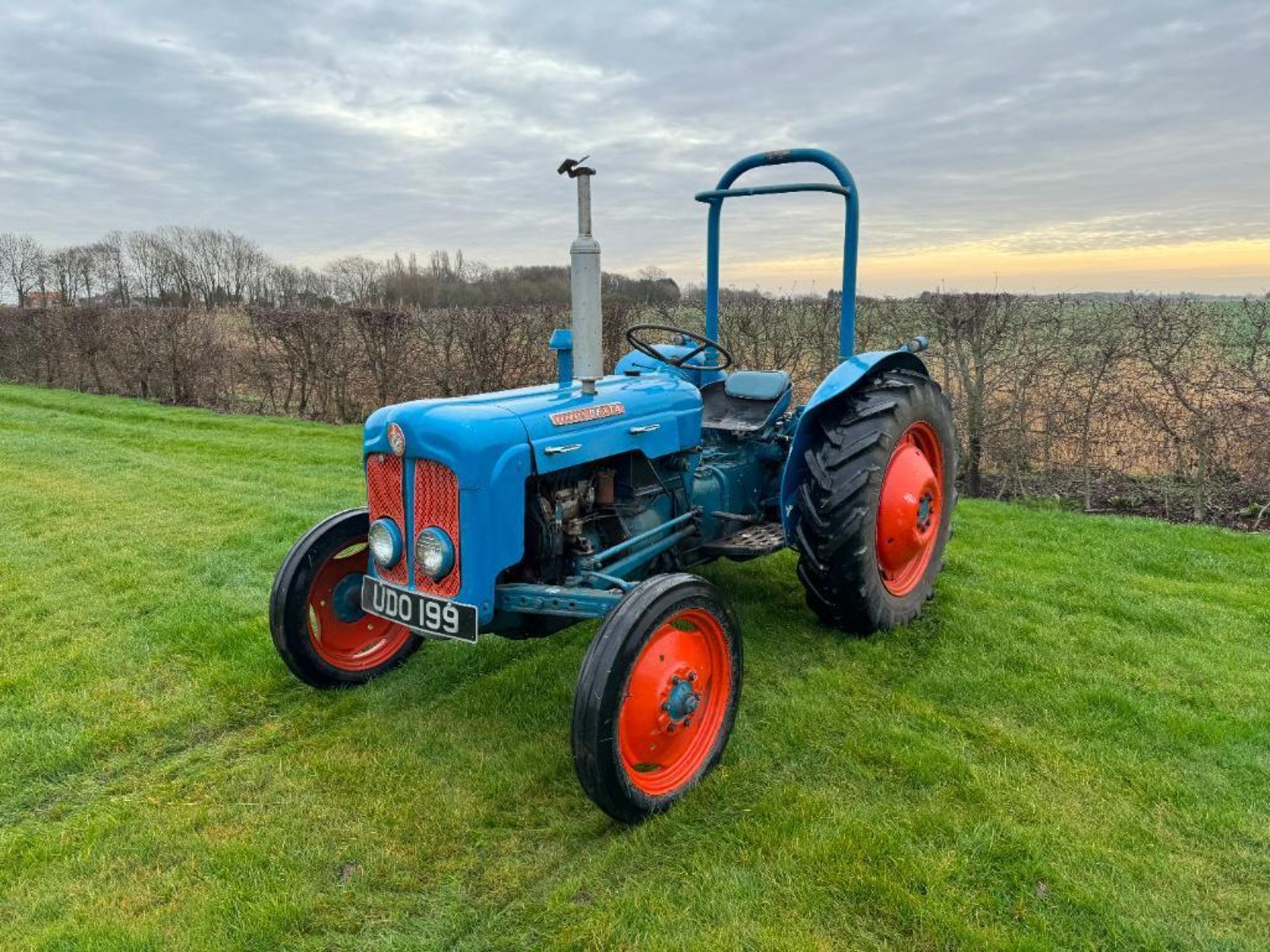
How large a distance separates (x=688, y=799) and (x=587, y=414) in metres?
1.39

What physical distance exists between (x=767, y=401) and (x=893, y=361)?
2.20ft

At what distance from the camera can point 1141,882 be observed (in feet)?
7.73

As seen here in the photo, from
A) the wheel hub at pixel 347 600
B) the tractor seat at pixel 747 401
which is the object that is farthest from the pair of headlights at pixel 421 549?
the tractor seat at pixel 747 401

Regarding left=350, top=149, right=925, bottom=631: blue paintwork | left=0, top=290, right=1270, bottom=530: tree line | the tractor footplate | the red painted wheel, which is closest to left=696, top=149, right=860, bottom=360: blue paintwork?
left=350, top=149, right=925, bottom=631: blue paintwork

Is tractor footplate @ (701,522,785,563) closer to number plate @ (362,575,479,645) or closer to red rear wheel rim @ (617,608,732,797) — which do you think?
red rear wheel rim @ (617,608,732,797)

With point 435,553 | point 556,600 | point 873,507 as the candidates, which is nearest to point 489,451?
point 435,553

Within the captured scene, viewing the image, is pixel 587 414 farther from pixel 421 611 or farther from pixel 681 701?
pixel 681 701

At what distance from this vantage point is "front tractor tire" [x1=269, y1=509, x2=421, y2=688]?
3.31 m

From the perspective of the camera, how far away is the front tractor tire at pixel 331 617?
331 centimetres

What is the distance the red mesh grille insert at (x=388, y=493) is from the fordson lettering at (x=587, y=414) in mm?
577

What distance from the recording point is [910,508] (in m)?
3.83

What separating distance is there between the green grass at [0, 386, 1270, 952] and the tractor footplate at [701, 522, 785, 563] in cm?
44

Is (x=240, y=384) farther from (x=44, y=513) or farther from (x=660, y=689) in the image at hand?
(x=660, y=689)

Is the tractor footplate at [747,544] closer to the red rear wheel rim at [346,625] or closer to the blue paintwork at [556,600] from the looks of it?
the blue paintwork at [556,600]
